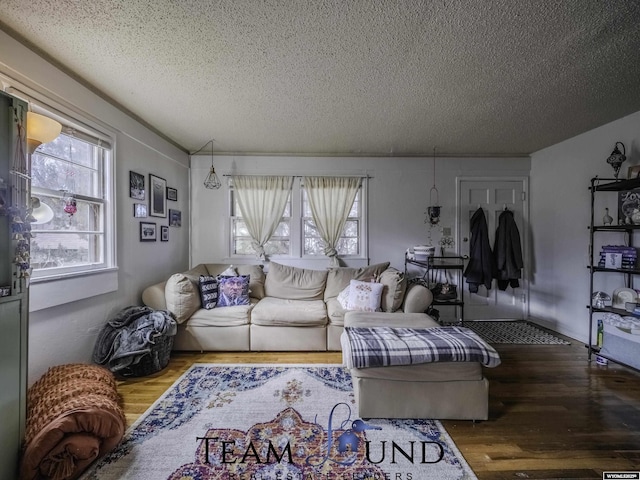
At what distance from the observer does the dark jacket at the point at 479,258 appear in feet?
12.0

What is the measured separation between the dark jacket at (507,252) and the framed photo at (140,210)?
4.54 metres

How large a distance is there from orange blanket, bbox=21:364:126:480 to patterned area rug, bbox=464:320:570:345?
11.8 feet

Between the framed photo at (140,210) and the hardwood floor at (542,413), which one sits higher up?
the framed photo at (140,210)

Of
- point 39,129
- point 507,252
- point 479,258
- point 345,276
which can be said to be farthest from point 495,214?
point 39,129

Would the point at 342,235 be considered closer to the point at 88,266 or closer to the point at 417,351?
the point at 417,351

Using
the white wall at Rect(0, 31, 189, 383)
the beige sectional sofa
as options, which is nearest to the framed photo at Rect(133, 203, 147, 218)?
the white wall at Rect(0, 31, 189, 383)

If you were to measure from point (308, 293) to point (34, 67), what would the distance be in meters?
3.09

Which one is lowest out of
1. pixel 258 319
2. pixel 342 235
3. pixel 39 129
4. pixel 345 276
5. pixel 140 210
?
pixel 258 319

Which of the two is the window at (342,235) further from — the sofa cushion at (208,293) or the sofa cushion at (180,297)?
the sofa cushion at (180,297)

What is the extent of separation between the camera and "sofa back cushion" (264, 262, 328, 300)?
349 centimetres

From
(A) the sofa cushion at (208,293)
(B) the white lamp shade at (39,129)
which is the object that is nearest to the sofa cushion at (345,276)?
(A) the sofa cushion at (208,293)

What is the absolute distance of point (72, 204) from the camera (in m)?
2.07

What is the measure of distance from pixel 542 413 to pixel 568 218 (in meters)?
2.60

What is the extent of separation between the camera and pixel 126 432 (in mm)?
1665
